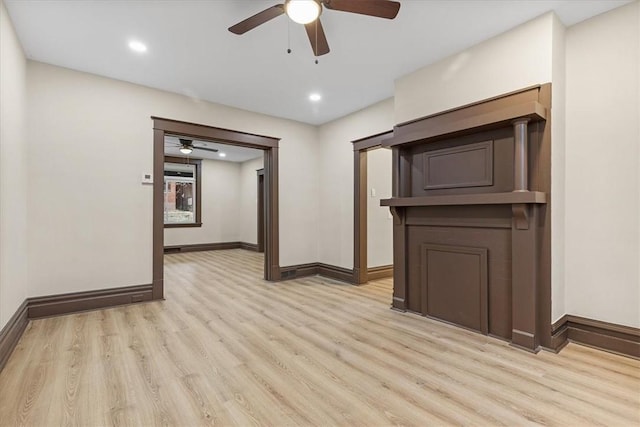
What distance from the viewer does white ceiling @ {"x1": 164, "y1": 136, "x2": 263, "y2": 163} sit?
290 inches

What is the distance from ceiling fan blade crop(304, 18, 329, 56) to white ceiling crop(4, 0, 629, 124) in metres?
0.30

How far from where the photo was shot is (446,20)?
2621mm

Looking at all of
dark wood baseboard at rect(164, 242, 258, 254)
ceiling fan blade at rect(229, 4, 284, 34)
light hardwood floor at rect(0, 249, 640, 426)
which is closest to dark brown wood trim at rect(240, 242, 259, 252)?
dark wood baseboard at rect(164, 242, 258, 254)

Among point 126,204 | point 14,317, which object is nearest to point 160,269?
point 126,204

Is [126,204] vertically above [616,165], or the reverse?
[616,165]

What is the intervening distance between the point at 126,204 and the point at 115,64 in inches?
61.5

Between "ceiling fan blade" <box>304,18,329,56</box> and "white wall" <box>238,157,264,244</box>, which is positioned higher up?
"ceiling fan blade" <box>304,18,329,56</box>

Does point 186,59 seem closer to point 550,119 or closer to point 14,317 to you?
point 14,317

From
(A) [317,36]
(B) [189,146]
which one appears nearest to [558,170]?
(A) [317,36]

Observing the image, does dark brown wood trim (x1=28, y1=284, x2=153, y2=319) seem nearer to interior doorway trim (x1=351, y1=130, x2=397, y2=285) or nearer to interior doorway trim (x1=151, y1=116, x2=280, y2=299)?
interior doorway trim (x1=151, y1=116, x2=280, y2=299)

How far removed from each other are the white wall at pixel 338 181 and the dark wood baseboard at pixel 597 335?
284cm

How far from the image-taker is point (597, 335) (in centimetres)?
254

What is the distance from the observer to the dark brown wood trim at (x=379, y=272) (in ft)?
16.7

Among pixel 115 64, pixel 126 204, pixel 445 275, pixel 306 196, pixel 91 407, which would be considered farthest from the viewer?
pixel 306 196
